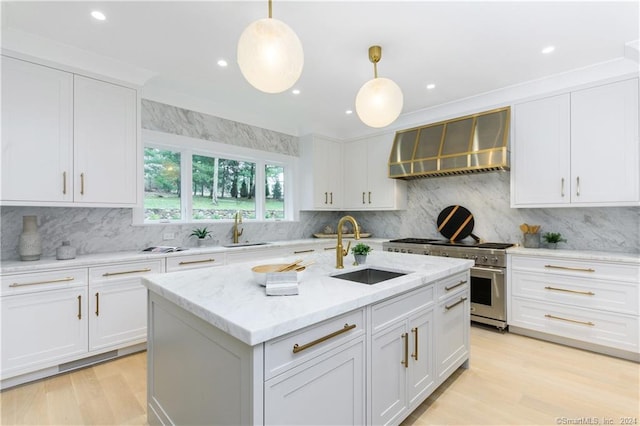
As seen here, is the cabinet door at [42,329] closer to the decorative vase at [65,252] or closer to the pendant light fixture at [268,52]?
the decorative vase at [65,252]

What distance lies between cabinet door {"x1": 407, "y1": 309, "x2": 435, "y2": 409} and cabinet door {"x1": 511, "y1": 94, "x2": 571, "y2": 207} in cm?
223

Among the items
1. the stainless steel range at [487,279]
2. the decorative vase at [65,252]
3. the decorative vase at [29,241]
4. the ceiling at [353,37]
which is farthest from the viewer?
the stainless steel range at [487,279]

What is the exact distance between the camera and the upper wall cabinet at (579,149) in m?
2.77

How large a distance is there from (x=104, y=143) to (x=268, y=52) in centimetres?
213

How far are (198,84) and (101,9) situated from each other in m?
1.23

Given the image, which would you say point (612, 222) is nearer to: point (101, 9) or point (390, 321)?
point (390, 321)

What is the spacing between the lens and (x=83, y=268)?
2533 millimetres

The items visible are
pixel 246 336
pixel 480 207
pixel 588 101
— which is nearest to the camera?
pixel 246 336

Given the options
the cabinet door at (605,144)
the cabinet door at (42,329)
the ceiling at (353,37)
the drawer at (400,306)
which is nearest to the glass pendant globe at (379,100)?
the ceiling at (353,37)

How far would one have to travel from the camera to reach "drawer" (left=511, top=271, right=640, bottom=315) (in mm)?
2664

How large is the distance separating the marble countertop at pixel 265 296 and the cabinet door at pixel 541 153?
70.4 inches

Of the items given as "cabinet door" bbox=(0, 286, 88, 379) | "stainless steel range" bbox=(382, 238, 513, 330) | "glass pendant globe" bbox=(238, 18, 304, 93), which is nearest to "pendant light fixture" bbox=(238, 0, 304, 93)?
"glass pendant globe" bbox=(238, 18, 304, 93)

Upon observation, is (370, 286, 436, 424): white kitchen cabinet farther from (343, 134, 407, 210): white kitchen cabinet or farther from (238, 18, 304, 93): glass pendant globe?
(343, 134, 407, 210): white kitchen cabinet

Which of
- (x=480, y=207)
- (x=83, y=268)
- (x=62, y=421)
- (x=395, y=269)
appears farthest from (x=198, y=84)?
(x=480, y=207)
